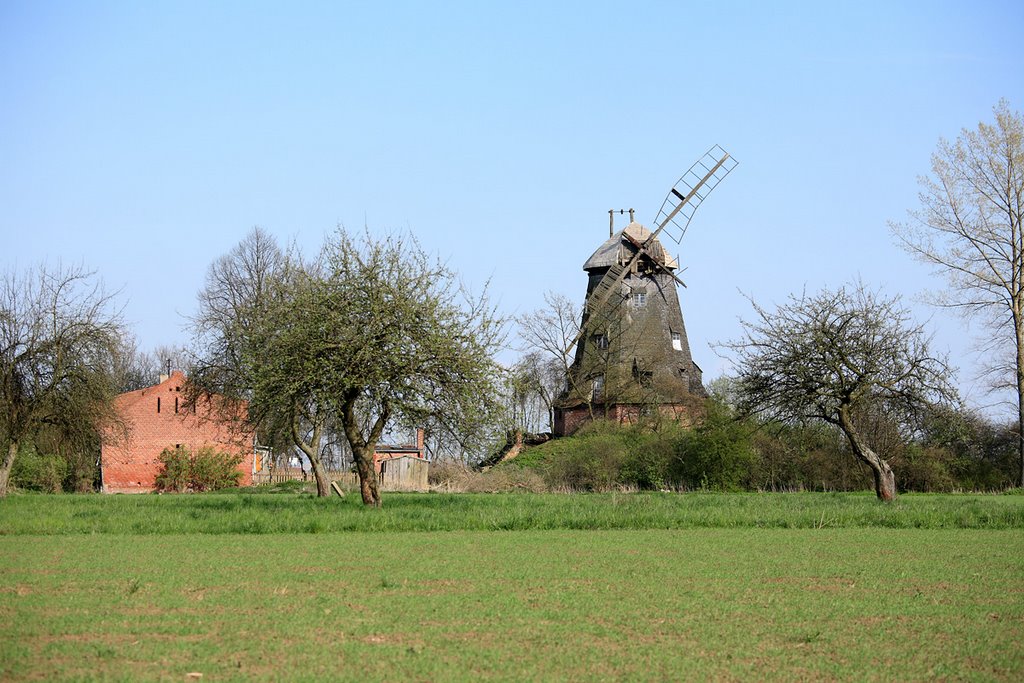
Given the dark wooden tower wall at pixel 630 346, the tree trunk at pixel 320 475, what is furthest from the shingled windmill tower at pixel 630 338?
the tree trunk at pixel 320 475

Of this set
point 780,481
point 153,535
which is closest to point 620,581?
point 153,535

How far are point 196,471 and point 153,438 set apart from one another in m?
5.67

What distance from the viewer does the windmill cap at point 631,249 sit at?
199ft

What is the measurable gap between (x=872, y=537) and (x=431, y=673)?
13661 mm

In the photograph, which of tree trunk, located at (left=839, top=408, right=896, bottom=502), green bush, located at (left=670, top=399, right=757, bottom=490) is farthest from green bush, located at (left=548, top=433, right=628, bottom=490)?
tree trunk, located at (left=839, top=408, right=896, bottom=502)

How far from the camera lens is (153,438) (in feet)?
195

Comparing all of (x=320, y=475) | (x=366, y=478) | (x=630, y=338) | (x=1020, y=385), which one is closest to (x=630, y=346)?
(x=630, y=338)

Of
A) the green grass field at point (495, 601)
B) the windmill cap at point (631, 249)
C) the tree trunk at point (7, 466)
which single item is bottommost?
the green grass field at point (495, 601)

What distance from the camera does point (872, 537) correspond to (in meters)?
20.0

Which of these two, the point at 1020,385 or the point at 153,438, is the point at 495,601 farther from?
the point at 153,438

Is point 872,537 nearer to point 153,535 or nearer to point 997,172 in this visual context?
point 153,535

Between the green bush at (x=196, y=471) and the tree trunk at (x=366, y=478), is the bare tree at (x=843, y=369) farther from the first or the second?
the green bush at (x=196, y=471)

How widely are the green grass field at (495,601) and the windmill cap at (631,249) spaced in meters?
39.6

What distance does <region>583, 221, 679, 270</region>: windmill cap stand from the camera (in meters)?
60.5
